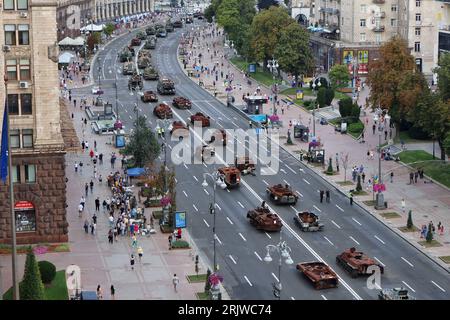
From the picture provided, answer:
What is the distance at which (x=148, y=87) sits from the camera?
158625 mm

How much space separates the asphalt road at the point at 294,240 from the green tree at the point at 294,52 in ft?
151

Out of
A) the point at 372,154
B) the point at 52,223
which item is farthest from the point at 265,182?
the point at 52,223

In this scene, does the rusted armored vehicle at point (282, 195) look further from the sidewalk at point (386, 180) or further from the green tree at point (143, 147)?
the green tree at point (143, 147)

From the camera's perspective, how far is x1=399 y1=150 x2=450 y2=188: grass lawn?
308 ft

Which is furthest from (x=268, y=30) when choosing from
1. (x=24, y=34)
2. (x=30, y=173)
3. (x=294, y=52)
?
(x=30, y=173)

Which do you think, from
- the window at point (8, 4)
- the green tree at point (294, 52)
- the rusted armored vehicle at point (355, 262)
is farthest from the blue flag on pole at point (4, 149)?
the green tree at point (294, 52)

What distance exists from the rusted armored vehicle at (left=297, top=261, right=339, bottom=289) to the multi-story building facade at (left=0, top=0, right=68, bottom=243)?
20.4m

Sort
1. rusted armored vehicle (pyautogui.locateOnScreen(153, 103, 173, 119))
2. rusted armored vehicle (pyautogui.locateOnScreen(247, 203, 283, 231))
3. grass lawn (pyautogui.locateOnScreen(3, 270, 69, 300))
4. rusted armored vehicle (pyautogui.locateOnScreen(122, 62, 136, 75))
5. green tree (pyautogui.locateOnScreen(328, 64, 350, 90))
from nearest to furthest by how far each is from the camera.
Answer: grass lawn (pyautogui.locateOnScreen(3, 270, 69, 300)), rusted armored vehicle (pyautogui.locateOnScreen(247, 203, 283, 231)), rusted armored vehicle (pyautogui.locateOnScreen(153, 103, 173, 119)), green tree (pyautogui.locateOnScreen(328, 64, 350, 90)), rusted armored vehicle (pyautogui.locateOnScreen(122, 62, 136, 75))

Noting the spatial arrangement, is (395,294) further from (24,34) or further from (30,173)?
(24,34)

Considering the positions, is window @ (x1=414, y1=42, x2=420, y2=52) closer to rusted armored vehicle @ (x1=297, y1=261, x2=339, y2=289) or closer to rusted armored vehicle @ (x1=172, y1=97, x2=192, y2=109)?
rusted armored vehicle @ (x1=172, y1=97, x2=192, y2=109)

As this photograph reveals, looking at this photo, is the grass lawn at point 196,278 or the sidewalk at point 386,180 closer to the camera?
the grass lawn at point 196,278

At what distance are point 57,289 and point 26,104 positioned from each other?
16.9 m

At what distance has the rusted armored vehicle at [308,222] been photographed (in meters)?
76.9

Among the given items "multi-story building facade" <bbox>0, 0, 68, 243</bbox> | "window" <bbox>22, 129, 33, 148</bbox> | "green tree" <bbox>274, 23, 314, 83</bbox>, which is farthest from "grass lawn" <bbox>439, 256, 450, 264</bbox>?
"green tree" <bbox>274, 23, 314, 83</bbox>
